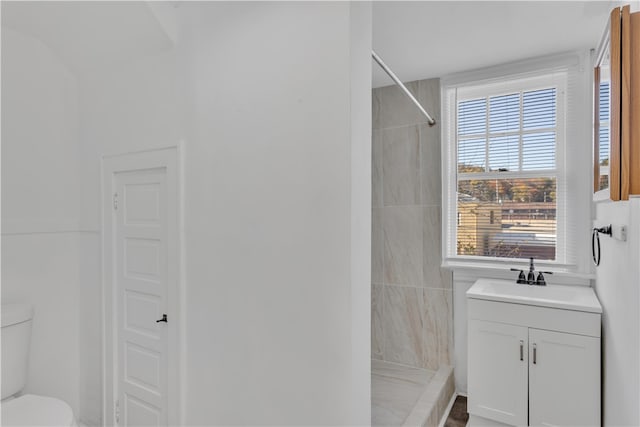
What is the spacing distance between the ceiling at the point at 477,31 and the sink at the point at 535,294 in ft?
5.10

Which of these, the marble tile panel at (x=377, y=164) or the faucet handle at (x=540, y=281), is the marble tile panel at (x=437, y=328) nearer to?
the faucet handle at (x=540, y=281)

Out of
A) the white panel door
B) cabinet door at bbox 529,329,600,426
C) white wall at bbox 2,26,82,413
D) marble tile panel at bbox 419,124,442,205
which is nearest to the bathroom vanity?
cabinet door at bbox 529,329,600,426

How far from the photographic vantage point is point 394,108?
3.02 m

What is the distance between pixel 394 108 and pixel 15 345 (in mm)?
2989

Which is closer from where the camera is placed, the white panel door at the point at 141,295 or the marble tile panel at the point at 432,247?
the white panel door at the point at 141,295

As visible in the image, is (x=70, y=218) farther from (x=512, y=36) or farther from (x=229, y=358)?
(x=512, y=36)

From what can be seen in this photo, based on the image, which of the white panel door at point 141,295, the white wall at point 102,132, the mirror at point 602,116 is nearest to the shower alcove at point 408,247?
the mirror at point 602,116

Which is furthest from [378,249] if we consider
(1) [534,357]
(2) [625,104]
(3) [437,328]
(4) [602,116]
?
(2) [625,104]

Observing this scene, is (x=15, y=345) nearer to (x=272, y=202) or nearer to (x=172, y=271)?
(x=172, y=271)

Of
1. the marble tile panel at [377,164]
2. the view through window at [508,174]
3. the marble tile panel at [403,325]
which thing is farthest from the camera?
the marble tile panel at [377,164]

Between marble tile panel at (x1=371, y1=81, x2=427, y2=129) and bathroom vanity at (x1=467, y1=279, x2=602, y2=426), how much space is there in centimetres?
141

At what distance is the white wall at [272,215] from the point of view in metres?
1.42

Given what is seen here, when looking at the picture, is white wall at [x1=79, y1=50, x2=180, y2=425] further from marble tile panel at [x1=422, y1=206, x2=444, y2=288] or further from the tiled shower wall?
marble tile panel at [x1=422, y1=206, x2=444, y2=288]

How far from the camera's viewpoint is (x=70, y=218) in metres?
2.37
